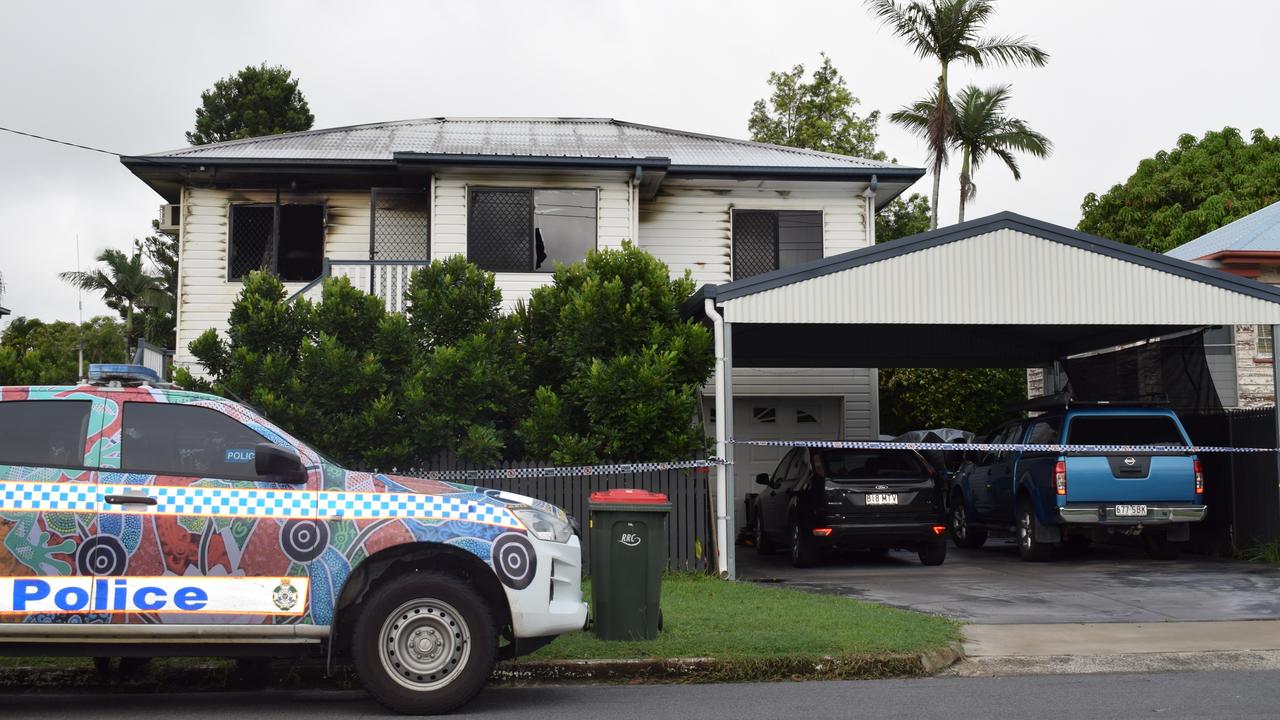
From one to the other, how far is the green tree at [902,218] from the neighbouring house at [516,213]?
1840cm

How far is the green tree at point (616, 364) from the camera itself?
44.6ft

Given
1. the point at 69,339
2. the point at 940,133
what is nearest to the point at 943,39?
the point at 940,133

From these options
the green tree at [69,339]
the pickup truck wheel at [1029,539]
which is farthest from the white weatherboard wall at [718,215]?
the green tree at [69,339]

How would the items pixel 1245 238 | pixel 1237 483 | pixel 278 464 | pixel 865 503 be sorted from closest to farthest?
pixel 278 464
pixel 865 503
pixel 1237 483
pixel 1245 238

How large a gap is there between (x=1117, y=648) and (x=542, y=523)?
14.7 ft

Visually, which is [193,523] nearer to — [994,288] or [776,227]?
[994,288]

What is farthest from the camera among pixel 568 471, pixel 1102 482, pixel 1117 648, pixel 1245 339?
pixel 1245 339

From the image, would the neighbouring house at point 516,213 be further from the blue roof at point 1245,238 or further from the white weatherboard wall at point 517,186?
the blue roof at point 1245,238

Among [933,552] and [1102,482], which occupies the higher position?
[1102,482]

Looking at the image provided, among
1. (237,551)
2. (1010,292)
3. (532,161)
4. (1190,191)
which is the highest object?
(1190,191)

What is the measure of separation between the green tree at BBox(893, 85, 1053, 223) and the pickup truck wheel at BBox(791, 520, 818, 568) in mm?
19895

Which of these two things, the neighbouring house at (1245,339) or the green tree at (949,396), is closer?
the neighbouring house at (1245,339)

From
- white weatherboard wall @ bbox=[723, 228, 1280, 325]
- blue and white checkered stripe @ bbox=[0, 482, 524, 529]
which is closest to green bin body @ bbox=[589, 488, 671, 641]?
blue and white checkered stripe @ bbox=[0, 482, 524, 529]

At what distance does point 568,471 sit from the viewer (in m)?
13.4
